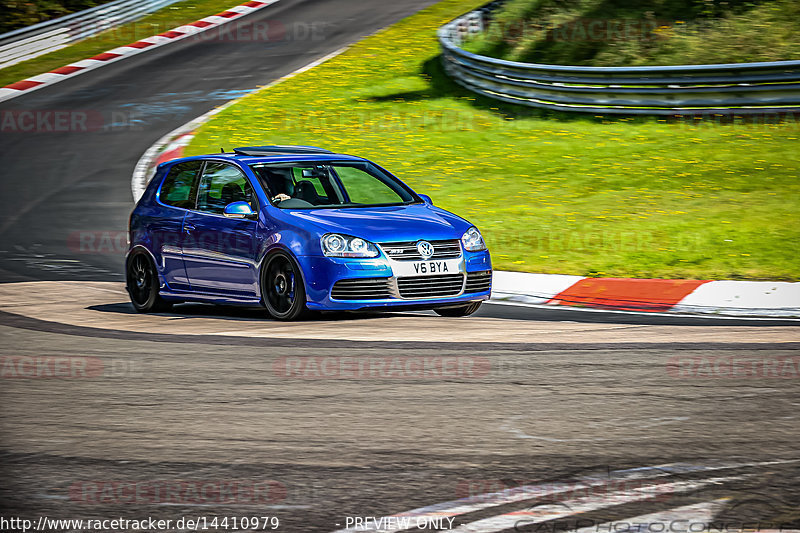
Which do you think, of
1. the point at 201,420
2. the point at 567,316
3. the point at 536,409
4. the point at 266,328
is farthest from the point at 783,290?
the point at 201,420

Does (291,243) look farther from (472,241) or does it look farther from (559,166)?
(559,166)

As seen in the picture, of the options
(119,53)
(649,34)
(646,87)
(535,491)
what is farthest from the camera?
(119,53)

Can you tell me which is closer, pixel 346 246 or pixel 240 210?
pixel 346 246

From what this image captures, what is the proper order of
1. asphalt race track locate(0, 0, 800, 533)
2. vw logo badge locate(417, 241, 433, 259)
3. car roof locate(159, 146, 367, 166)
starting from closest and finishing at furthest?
asphalt race track locate(0, 0, 800, 533) < vw logo badge locate(417, 241, 433, 259) < car roof locate(159, 146, 367, 166)

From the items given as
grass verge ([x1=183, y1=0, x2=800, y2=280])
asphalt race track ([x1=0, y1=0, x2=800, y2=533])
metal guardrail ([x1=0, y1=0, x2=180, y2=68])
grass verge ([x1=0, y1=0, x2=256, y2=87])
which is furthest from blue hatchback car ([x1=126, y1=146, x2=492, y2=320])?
metal guardrail ([x1=0, y1=0, x2=180, y2=68])

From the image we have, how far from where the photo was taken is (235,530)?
14.6 feet

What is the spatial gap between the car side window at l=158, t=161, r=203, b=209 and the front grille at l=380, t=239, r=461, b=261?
92.9 inches

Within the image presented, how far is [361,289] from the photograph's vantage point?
10.1 meters

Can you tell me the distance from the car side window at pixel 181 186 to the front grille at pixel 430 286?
2552mm

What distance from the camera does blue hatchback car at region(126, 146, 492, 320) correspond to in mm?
10086

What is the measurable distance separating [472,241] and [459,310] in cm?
70

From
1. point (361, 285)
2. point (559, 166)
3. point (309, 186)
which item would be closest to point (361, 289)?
point (361, 285)

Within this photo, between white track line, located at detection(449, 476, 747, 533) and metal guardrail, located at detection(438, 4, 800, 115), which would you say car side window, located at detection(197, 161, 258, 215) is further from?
metal guardrail, located at detection(438, 4, 800, 115)

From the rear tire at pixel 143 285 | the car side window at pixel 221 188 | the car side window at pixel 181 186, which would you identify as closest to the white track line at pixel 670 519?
the car side window at pixel 221 188
